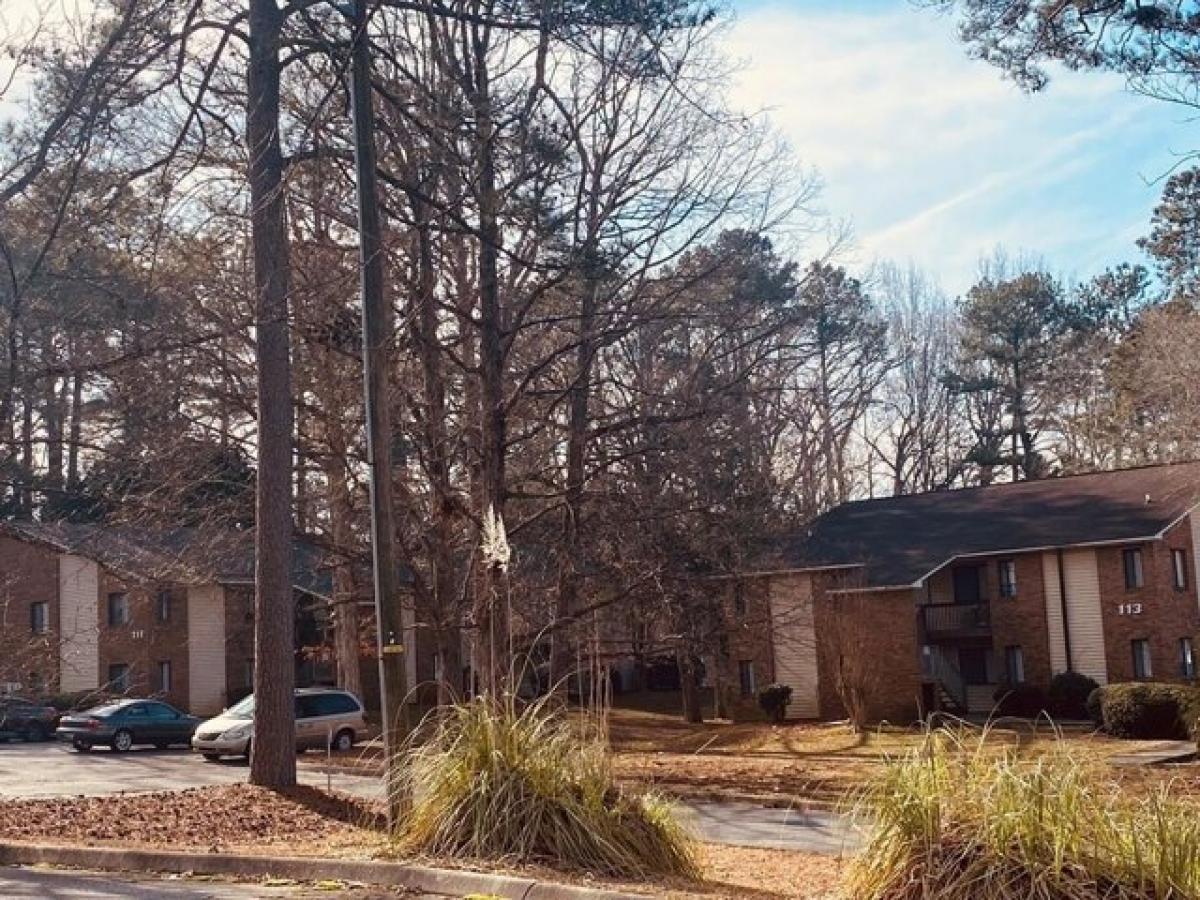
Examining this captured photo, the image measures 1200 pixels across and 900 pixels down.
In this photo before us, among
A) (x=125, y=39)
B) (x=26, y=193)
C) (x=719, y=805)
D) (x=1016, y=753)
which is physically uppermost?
(x=125, y=39)

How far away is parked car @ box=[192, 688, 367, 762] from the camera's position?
111ft

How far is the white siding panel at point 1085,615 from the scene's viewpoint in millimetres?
42500

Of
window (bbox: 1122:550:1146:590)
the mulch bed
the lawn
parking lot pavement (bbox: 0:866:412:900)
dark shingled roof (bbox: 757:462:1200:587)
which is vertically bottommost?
the lawn

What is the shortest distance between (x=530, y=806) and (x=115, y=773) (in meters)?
21.9

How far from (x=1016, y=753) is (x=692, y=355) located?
2249 centimetres

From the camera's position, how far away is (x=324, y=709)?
118 ft

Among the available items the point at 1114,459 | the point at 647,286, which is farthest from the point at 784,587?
the point at 1114,459

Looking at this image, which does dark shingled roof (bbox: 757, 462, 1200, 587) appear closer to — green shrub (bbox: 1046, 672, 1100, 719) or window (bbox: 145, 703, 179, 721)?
green shrub (bbox: 1046, 672, 1100, 719)

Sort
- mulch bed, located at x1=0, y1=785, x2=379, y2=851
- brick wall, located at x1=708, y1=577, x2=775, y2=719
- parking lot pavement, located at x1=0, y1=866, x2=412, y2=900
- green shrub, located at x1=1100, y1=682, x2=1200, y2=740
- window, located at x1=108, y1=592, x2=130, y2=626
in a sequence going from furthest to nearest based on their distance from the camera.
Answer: window, located at x1=108, y1=592, x2=130, y2=626
green shrub, located at x1=1100, y1=682, x2=1200, y2=740
brick wall, located at x1=708, y1=577, x2=775, y2=719
mulch bed, located at x1=0, y1=785, x2=379, y2=851
parking lot pavement, located at x1=0, y1=866, x2=412, y2=900

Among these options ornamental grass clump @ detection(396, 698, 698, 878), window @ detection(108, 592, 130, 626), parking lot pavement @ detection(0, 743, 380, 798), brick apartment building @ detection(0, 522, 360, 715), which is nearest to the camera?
ornamental grass clump @ detection(396, 698, 698, 878)

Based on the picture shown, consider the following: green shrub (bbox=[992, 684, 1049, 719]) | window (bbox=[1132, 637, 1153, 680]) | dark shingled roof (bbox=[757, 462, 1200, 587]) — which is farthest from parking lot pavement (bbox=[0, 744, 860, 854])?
window (bbox=[1132, 637, 1153, 680])

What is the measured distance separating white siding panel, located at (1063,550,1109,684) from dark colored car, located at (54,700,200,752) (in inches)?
976

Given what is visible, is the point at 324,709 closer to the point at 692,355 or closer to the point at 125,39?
the point at 692,355

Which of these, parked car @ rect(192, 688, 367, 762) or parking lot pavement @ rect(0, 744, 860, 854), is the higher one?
parked car @ rect(192, 688, 367, 762)
